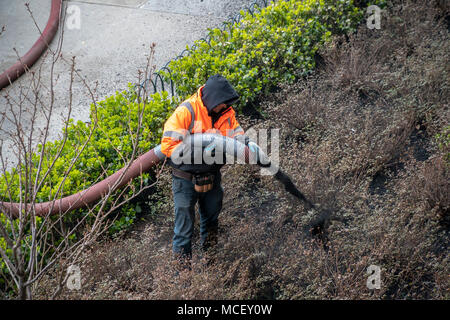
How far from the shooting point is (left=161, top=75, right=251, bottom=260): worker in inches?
151

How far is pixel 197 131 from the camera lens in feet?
13.0

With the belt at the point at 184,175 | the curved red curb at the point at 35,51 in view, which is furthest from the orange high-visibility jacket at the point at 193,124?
the curved red curb at the point at 35,51

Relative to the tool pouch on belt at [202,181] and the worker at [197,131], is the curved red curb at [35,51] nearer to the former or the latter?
the worker at [197,131]

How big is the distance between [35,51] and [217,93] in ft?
18.2

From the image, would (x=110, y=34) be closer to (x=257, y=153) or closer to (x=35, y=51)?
(x=35, y=51)

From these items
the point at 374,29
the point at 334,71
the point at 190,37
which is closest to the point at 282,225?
the point at 334,71

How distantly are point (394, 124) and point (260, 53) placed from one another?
2053 millimetres

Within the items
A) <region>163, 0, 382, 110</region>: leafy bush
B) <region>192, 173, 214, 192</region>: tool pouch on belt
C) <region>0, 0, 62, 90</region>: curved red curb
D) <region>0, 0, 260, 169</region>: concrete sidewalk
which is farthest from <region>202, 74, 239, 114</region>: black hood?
<region>0, 0, 62, 90</region>: curved red curb

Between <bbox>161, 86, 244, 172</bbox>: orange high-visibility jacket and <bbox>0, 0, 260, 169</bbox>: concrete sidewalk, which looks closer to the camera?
<bbox>161, 86, 244, 172</bbox>: orange high-visibility jacket

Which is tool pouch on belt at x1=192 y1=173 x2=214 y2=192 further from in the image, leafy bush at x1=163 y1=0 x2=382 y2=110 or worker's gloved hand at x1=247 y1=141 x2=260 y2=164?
leafy bush at x1=163 y1=0 x2=382 y2=110

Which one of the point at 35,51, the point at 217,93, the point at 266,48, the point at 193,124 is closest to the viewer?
the point at 217,93

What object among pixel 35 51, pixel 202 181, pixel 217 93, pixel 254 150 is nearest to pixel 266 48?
pixel 217 93

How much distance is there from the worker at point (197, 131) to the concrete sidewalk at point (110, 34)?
128 inches
